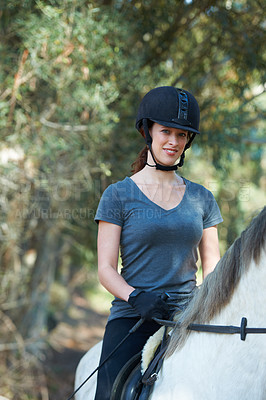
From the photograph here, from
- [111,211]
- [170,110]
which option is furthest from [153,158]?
[111,211]

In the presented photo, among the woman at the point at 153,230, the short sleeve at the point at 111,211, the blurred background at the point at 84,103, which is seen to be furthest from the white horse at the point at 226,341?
the blurred background at the point at 84,103

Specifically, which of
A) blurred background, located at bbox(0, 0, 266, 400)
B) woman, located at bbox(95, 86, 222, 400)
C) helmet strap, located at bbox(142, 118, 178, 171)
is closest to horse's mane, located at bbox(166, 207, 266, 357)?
woman, located at bbox(95, 86, 222, 400)

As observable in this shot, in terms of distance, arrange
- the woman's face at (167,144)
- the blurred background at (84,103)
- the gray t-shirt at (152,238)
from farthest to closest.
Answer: the blurred background at (84,103)
the woman's face at (167,144)
the gray t-shirt at (152,238)

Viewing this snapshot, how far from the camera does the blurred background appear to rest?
4.94 m

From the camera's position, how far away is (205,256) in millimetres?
2156

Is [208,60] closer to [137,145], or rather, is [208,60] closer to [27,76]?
[137,145]

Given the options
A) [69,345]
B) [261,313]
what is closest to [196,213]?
[261,313]

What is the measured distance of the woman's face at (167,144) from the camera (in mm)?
2062

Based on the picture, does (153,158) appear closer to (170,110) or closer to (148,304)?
(170,110)

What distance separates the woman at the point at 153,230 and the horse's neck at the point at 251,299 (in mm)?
369

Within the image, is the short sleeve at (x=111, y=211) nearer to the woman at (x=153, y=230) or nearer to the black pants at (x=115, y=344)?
the woman at (x=153, y=230)

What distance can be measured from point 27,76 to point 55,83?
39 centimetres

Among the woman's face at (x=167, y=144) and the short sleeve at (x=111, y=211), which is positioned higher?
the woman's face at (x=167, y=144)

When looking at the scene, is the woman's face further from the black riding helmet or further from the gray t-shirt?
the gray t-shirt
